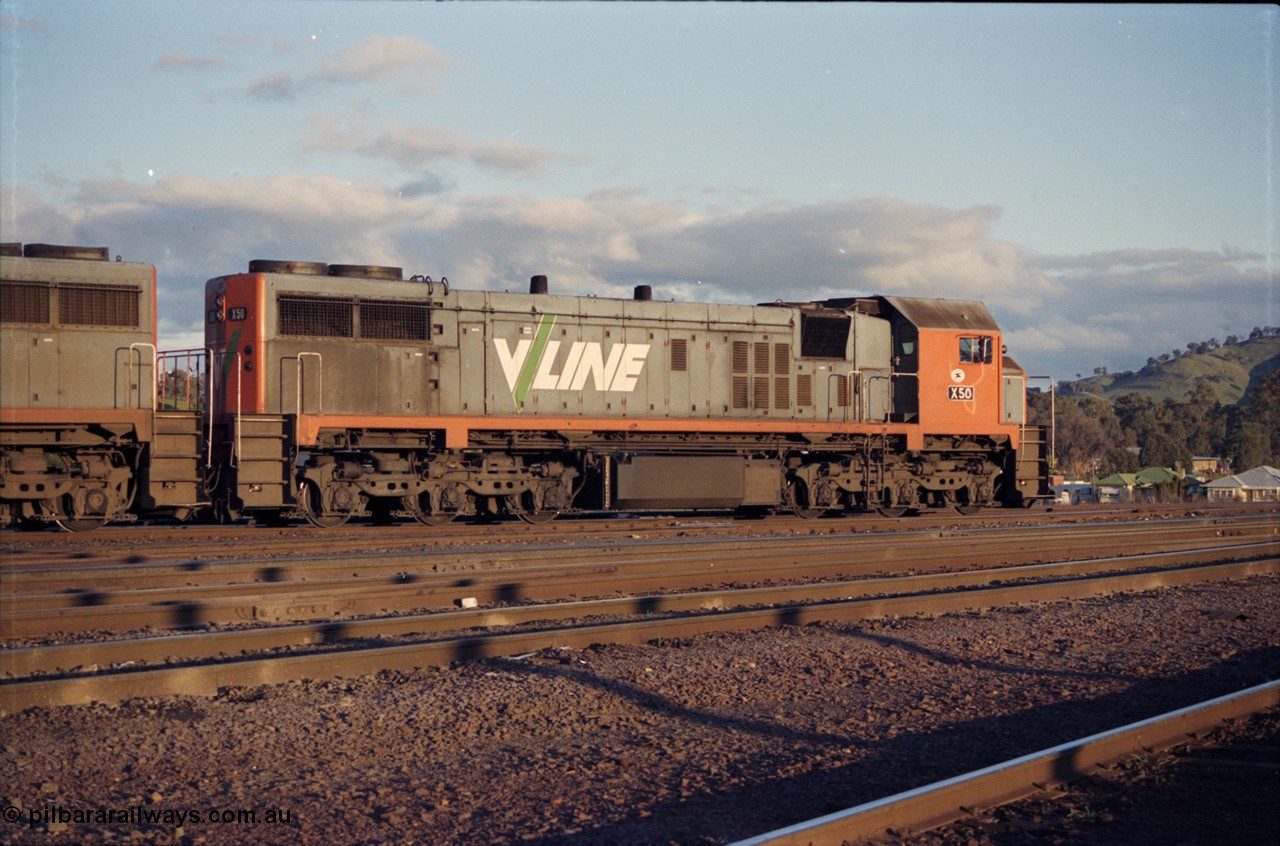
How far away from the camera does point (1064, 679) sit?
7965 millimetres

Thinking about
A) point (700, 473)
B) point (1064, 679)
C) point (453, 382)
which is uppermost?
point (453, 382)

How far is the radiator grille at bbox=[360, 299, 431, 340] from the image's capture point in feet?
53.9

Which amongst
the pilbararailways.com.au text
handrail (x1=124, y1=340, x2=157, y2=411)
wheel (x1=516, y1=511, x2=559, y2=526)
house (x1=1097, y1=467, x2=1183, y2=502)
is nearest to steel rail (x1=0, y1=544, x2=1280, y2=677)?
the pilbararailways.com.au text

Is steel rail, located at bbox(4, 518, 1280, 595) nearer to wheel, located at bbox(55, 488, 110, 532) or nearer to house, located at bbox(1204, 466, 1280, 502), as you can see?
wheel, located at bbox(55, 488, 110, 532)

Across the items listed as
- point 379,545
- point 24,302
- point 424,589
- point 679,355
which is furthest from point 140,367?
point 679,355

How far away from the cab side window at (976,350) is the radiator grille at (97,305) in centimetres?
1363

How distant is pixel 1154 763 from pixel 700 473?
41.2 feet

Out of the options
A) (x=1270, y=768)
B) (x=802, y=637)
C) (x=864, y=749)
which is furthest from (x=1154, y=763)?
(x=802, y=637)

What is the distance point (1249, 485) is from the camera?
4241 cm

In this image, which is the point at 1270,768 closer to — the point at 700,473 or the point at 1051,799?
the point at 1051,799

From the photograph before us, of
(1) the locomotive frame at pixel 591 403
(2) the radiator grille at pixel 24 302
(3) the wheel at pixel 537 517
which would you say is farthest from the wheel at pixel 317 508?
(2) the radiator grille at pixel 24 302

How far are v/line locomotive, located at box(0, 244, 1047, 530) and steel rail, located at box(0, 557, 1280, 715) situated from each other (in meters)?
7.29

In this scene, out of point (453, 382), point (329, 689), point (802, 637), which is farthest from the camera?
point (453, 382)

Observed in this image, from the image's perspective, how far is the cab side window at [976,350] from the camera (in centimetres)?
2056
